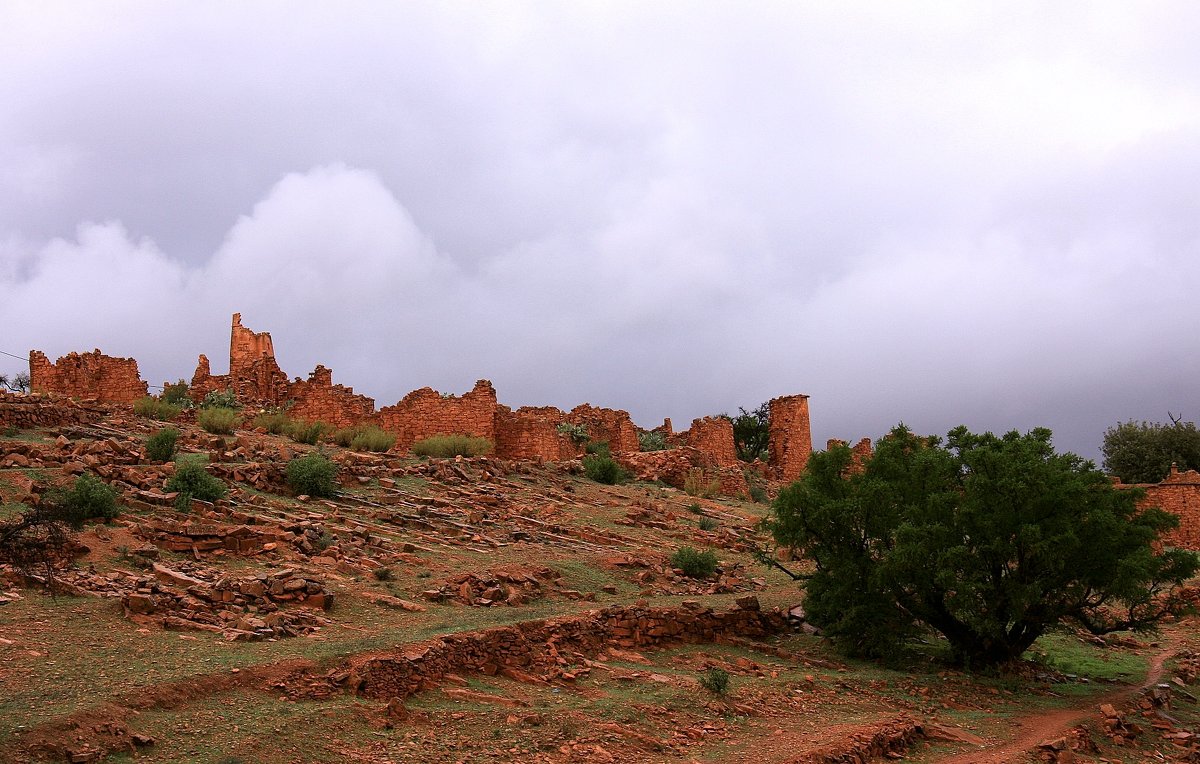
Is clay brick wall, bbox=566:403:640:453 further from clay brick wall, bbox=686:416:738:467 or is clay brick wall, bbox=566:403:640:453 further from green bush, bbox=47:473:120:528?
green bush, bbox=47:473:120:528

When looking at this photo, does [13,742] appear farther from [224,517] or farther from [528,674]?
[224,517]

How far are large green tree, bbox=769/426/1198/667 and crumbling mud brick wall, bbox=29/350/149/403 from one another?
22.3 metres

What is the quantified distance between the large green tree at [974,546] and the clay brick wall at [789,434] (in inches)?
924

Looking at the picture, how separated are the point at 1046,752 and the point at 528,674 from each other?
5.96 metres

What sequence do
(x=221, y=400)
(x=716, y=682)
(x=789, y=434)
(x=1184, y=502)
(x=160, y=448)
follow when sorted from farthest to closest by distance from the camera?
(x=789, y=434) → (x=221, y=400) → (x=1184, y=502) → (x=160, y=448) → (x=716, y=682)

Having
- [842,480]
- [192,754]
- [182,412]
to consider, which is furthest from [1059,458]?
[182,412]

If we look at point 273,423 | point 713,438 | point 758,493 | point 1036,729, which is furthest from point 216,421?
point 1036,729

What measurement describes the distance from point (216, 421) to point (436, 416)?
21.6 ft

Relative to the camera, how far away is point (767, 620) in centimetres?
1630

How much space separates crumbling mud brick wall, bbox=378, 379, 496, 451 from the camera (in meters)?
30.8

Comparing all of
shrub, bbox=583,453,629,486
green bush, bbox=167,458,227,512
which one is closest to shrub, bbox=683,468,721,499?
shrub, bbox=583,453,629,486

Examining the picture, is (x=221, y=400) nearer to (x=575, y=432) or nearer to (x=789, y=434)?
(x=575, y=432)

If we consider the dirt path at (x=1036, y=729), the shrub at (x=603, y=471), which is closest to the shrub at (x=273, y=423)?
the shrub at (x=603, y=471)

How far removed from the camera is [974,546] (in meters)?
14.7
